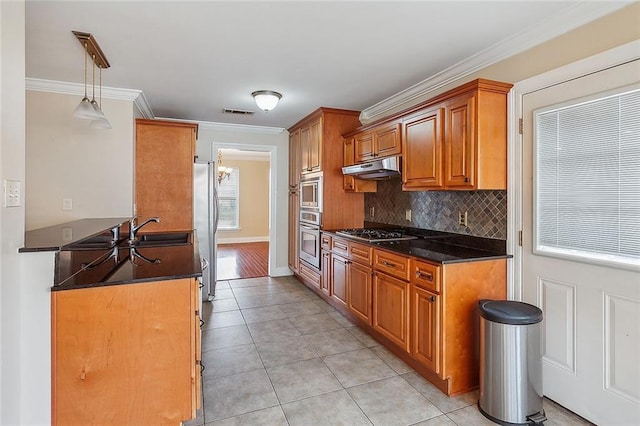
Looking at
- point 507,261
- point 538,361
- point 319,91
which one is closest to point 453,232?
point 507,261

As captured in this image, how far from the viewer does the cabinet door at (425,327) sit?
7.32 feet

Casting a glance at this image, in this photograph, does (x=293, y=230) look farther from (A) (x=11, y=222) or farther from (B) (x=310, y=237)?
(A) (x=11, y=222)

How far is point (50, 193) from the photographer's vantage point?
3287 millimetres

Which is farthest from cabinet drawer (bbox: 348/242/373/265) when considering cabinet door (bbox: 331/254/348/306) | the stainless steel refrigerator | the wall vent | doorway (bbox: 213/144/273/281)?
doorway (bbox: 213/144/273/281)

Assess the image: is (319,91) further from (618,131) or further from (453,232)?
(618,131)

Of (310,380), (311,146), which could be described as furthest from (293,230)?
(310,380)

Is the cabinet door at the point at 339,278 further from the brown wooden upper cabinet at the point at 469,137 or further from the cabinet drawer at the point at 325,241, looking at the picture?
the brown wooden upper cabinet at the point at 469,137

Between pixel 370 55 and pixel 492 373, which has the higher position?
pixel 370 55

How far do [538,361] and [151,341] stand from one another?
2.16 metres

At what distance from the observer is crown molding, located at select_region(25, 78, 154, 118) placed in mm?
3148

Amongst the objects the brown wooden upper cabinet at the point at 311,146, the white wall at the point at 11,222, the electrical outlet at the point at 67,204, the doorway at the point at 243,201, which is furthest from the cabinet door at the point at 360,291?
the doorway at the point at 243,201

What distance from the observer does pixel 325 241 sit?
13.2 ft

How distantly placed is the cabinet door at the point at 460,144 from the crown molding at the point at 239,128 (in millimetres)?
3342

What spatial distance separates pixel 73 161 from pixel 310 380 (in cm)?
307
